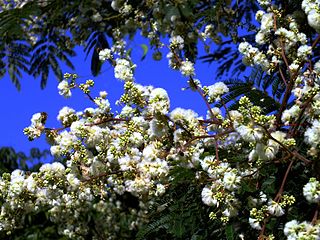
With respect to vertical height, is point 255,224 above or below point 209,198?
below

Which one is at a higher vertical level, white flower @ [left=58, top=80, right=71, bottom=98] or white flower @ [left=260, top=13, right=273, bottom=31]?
white flower @ [left=58, top=80, right=71, bottom=98]

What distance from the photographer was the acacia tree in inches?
78.6

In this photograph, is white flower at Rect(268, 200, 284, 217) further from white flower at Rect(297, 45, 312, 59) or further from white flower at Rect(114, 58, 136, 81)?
white flower at Rect(114, 58, 136, 81)

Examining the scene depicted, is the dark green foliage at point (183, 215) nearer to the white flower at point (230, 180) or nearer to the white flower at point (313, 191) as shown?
the white flower at point (230, 180)

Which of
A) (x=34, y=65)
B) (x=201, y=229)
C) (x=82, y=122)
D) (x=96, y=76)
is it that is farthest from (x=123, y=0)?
(x=201, y=229)

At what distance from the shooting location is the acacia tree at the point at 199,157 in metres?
2.00

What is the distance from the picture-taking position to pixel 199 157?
2.18 metres

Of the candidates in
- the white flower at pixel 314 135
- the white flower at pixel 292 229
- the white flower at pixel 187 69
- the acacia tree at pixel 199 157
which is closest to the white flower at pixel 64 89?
the acacia tree at pixel 199 157

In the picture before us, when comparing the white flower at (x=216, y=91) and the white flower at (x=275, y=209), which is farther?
the white flower at (x=216, y=91)

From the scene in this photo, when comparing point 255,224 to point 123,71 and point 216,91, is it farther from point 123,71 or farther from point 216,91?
point 123,71

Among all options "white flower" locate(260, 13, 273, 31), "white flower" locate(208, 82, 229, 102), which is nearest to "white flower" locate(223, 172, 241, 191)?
"white flower" locate(208, 82, 229, 102)

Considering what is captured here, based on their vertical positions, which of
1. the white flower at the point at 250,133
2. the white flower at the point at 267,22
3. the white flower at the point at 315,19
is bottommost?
the white flower at the point at 250,133

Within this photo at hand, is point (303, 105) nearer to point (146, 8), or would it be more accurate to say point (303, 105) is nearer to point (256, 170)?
point (256, 170)

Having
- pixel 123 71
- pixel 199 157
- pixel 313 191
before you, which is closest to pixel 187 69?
pixel 123 71
